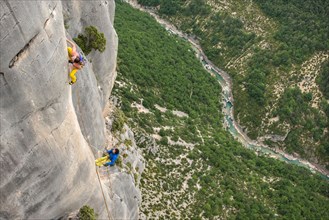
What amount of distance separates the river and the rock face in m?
69.2

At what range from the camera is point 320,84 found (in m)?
102

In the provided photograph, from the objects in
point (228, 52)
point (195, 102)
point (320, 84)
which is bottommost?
point (195, 102)

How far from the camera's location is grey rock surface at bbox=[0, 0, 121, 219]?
Answer: 20531 millimetres

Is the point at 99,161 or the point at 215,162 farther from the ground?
the point at 99,161

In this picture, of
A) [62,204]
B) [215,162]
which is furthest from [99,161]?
[215,162]

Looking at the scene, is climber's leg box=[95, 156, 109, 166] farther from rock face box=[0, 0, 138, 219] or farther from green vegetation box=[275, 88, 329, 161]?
green vegetation box=[275, 88, 329, 161]

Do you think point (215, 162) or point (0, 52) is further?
point (215, 162)

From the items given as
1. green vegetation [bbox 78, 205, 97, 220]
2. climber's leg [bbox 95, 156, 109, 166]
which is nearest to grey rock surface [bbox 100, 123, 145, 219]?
climber's leg [bbox 95, 156, 109, 166]

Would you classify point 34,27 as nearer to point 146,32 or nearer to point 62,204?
point 62,204

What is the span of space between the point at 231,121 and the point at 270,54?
894 inches

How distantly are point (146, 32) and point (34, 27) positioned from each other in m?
95.6

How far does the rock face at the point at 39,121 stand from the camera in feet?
67.5

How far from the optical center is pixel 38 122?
925 inches

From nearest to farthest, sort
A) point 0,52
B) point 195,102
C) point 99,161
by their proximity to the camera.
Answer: point 0,52 < point 99,161 < point 195,102
